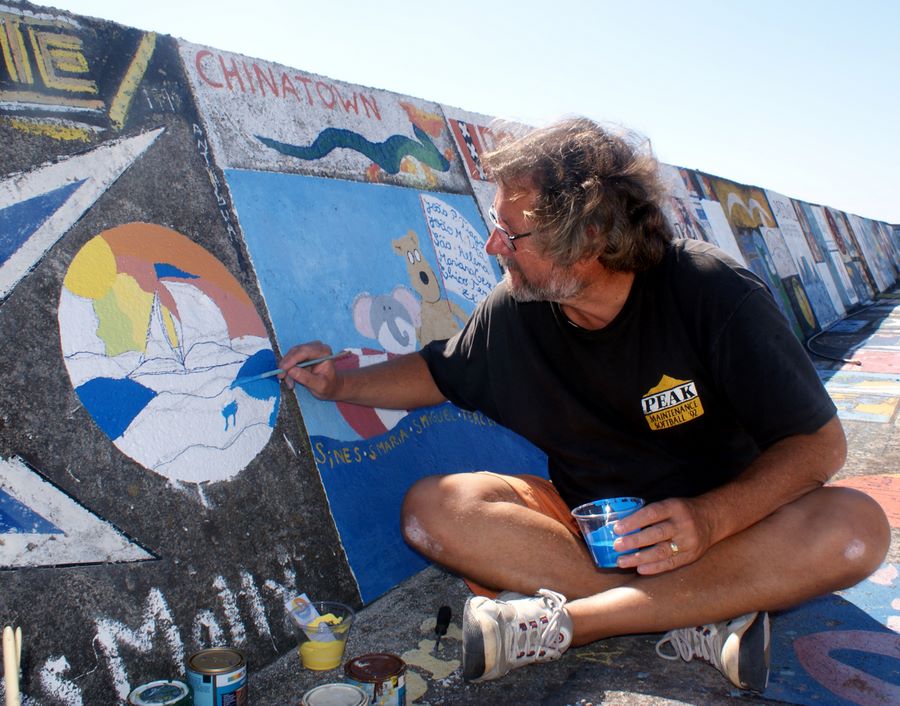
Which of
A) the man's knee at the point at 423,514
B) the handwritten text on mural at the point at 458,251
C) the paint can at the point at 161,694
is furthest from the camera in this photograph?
the handwritten text on mural at the point at 458,251

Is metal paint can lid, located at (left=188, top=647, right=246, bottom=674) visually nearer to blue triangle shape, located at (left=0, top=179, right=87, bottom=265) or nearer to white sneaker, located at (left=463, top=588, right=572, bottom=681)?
white sneaker, located at (left=463, top=588, right=572, bottom=681)

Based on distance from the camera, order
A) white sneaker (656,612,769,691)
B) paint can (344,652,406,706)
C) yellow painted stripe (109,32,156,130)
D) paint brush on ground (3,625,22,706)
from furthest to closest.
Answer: yellow painted stripe (109,32,156,130) < white sneaker (656,612,769,691) < paint can (344,652,406,706) < paint brush on ground (3,625,22,706)

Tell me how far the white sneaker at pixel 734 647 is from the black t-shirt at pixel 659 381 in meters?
0.36

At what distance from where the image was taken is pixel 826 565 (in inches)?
71.7

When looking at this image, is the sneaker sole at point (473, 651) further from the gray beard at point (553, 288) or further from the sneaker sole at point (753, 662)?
the gray beard at point (553, 288)

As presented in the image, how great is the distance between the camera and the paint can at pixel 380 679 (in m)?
1.57

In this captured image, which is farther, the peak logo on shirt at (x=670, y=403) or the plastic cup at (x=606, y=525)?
the peak logo on shirt at (x=670, y=403)

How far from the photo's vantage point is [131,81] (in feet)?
6.58

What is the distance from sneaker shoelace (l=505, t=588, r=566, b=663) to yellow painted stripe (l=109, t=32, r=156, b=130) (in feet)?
4.83

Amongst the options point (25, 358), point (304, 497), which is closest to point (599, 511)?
point (304, 497)

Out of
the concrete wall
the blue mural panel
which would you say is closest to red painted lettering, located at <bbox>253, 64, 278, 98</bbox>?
the concrete wall

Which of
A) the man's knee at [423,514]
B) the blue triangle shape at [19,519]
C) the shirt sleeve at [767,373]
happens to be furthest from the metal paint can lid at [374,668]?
the shirt sleeve at [767,373]

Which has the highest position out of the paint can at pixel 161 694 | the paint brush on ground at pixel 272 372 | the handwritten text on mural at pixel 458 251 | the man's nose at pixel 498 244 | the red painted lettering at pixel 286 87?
the red painted lettering at pixel 286 87

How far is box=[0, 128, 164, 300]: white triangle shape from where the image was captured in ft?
5.34
